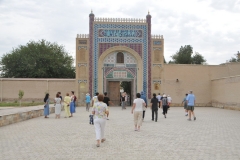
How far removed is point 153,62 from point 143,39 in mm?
2380

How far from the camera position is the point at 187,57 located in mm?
52250

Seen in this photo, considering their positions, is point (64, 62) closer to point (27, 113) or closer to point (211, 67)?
point (211, 67)

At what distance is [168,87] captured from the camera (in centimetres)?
3003

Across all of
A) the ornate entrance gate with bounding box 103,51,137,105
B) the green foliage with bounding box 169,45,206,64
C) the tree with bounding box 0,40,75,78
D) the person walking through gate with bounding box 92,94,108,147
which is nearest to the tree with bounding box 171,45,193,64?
the green foliage with bounding box 169,45,206,64

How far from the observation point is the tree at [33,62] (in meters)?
38.3

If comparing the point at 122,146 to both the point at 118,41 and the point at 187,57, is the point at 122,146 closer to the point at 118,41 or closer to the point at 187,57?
the point at 118,41

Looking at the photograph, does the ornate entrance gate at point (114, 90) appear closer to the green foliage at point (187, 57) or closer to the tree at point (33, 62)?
the tree at point (33, 62)

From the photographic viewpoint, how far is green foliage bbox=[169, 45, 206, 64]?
52.1m

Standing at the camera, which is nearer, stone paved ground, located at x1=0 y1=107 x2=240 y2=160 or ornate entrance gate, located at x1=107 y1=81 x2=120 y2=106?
stone paved ground, located at x1=0 y1=107 x2=240 y2=160

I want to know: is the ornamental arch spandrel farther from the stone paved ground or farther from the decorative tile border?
the stone paved ground

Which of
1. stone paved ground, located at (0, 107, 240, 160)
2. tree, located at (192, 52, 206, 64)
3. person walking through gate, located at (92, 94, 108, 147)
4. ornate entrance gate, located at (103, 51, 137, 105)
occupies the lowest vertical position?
stone paved ground, located at (0, 107, 240, 160)

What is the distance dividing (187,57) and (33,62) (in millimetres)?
25768

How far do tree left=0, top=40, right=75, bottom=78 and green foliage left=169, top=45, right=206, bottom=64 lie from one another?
2048cm

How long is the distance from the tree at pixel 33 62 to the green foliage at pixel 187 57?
20.5m
